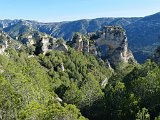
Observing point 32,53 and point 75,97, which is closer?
point 75,97

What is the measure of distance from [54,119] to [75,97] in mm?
57069

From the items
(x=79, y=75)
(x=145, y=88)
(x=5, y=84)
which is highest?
(x=5, y=84)

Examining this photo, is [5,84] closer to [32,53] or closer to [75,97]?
[75,97]

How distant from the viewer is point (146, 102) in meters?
108

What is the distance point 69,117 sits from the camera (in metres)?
78.9

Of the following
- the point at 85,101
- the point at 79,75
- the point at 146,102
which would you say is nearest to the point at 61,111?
the point at 146,102

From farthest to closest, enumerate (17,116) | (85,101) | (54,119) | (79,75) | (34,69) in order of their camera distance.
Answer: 1. (79,75)
2. (34,69)
3. (85,101)
4. (17,116)
5. (54,119)

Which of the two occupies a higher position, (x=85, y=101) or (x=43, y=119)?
(x=43, y=119)

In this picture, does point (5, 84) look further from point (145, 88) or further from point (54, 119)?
point (145, 88)

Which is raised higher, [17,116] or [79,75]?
[17,116]

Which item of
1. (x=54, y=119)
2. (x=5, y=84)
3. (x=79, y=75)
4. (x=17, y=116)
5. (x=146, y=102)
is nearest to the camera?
(x=54, y=119)

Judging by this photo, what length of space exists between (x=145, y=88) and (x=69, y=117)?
3940 centimetres

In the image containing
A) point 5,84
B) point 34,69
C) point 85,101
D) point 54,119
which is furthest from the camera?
point 34,69

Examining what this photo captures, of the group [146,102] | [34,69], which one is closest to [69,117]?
[146,102]
